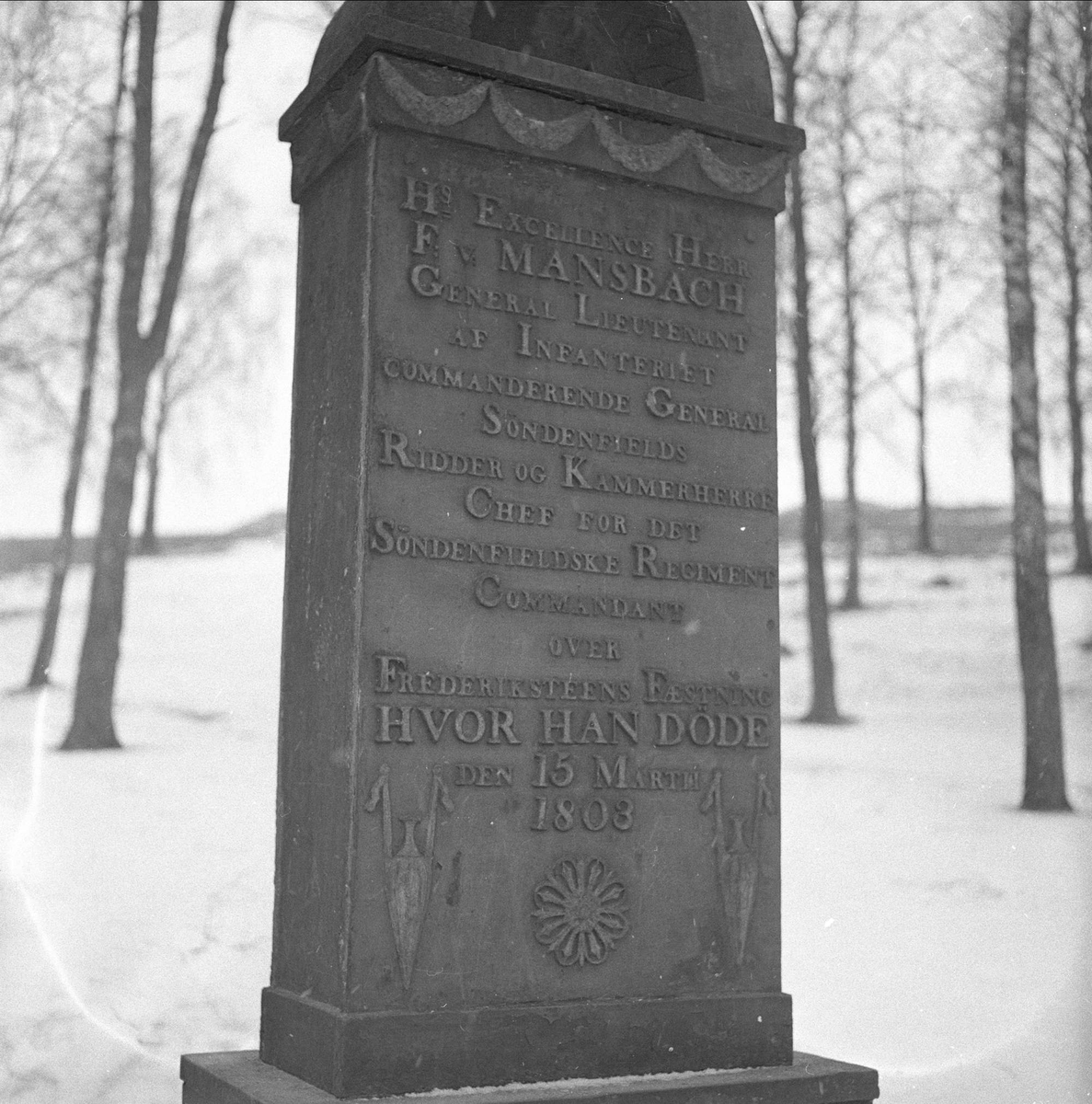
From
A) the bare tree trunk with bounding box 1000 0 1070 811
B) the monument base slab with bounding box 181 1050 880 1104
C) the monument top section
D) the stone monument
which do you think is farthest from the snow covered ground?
the monument top section

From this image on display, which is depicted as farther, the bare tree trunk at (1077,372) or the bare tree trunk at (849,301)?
the bare tree trunk at (849,301)

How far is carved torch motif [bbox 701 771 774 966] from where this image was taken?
14.7 feet

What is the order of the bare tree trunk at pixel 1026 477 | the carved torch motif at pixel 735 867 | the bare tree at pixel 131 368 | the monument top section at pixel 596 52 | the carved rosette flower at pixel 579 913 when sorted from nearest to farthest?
1. the carved rosette flower at pixel 579 913
2. the monument top section at pixel 596 52
3. the carved torch motif at pixel 735 867
4. the bare tree trunk at pixel 1026 477
5. the bare tree at pixel 131 368

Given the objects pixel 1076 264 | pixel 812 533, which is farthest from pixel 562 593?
pixel 1076 264

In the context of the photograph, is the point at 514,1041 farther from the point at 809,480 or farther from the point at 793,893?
the point at 809,480

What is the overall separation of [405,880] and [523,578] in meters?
1.00

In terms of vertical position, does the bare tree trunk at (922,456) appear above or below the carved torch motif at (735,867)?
above

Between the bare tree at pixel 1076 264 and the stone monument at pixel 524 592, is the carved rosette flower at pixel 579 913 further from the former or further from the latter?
the bare tree at pixel 1076 264

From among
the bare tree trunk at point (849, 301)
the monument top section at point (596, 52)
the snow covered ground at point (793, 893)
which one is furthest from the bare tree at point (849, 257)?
the monument top section at point (596, 52)

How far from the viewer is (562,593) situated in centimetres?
437

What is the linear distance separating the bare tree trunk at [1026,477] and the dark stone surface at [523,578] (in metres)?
6.75

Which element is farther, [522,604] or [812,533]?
[812,533]

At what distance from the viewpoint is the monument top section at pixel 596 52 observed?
430cm

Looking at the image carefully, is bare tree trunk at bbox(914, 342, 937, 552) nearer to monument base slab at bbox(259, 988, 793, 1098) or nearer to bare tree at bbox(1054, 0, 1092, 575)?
bare tree at bbox(1054, 0, 1092, 575)
